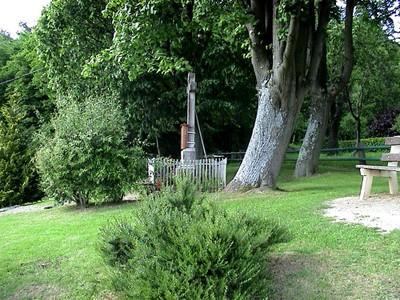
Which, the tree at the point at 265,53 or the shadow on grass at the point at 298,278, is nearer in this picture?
the shadow on grass at the point at 298,278

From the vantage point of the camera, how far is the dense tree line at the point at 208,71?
9.52 metres

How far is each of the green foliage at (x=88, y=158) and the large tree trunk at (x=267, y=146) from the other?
283 centimetres

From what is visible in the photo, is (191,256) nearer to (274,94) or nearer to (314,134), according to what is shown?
(274,94)

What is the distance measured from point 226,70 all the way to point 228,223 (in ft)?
43.4

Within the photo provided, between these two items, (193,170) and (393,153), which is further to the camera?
(193,170)

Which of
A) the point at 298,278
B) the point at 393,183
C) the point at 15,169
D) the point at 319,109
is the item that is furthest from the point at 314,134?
the point at 15,169

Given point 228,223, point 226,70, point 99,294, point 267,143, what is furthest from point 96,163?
point 226,70

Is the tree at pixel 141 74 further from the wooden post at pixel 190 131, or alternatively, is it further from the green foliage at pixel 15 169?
the wooden post at pixel 190 131

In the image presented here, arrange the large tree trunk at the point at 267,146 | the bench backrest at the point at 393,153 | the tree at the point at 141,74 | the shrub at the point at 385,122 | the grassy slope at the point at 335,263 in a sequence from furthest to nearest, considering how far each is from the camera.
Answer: the shrub at the point at 385,122 → the tree at the point at 141,74 → the large tree trunk at the point at 267,146 → the bench backrest at the point at 393,153 → the grassy slope at the point at 335,263

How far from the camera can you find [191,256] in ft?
10.8

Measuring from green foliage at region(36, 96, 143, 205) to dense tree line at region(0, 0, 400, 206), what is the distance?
0.51 feet

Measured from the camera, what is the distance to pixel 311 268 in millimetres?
4043

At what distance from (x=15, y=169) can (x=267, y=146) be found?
12.7 metres

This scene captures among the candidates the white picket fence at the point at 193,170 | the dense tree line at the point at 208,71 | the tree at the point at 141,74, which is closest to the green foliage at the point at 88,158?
the dense tree line at the point at 208,71
